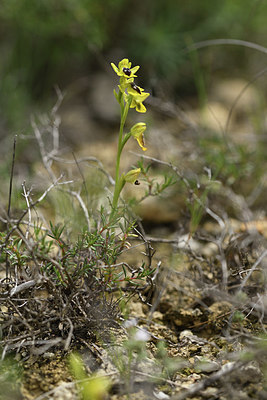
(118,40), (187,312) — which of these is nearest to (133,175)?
(187,312)

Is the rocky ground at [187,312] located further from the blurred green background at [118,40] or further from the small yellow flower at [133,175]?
the blurred green background at [118,40]

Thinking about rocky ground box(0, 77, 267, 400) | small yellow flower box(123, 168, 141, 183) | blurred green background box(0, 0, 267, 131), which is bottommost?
rocky ground box(0, 77, 267, 400)

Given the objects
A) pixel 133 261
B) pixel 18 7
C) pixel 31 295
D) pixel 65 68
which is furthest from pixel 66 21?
pixel 31 295

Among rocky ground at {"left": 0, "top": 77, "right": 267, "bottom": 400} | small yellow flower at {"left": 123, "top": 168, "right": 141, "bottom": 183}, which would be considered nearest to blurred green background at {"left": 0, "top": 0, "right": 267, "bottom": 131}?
rocky ground at {"left": 0, "top": 77, "right": 267, "bottom": 400}

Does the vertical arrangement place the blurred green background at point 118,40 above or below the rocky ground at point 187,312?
above

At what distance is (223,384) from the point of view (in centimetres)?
123

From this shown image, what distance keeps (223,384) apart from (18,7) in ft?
9.04

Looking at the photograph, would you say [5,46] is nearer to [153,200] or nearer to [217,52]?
[217,52]

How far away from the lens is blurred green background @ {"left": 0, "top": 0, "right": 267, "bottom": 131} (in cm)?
316

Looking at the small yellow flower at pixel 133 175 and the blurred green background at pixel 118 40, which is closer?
the small yellow flower at pixel 133 175

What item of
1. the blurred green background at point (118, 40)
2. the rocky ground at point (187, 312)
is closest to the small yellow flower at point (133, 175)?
the rocky ground at point (187, 312)

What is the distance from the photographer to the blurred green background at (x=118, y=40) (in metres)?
3.16

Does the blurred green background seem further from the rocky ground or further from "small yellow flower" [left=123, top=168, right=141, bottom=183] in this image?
"small yellow flower" [left=123, top=168, right=141, bottom=183]

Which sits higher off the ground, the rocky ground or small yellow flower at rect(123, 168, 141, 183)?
small yellow flower at rect(123, 168, 141, 183)
